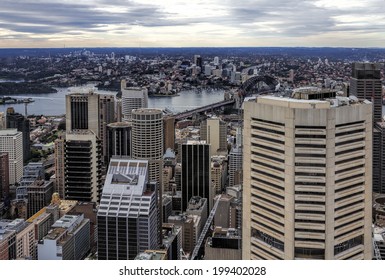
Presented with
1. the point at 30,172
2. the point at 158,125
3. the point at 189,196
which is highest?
the point at 158,125

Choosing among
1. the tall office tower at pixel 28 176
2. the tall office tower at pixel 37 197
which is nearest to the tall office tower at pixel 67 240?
the tall office tower at pixel 37 197

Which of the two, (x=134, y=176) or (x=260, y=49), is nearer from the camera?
(x=260, y=49)

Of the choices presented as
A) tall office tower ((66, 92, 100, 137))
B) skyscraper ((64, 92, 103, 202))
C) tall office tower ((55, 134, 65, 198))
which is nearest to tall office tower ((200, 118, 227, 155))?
skyscraper ((64, 92, 103, 202))

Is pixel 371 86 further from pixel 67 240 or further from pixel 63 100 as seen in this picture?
pixel 67 240

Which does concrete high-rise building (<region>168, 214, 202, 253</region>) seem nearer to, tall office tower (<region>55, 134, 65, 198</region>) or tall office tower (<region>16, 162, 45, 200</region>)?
tall office tower (<region>55, 134, 65, 198</region>)

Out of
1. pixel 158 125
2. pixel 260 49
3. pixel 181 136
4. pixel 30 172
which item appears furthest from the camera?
pixel 181 136

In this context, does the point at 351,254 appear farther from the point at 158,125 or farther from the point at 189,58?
the point at 158,125

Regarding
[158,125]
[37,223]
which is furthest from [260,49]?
[158,125]
